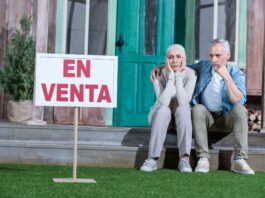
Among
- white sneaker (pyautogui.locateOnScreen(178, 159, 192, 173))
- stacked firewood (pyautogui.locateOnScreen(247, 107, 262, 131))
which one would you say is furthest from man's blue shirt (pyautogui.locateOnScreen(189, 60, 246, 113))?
stacked firewood (pyautogui.locateOnScreen(247, 107, 262, 131))

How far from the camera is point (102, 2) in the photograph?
877 centimetres

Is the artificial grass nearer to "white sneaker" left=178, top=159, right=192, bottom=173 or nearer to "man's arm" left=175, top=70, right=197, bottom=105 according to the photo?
"white sneaker" left=178, top=159, right=192, bottom=173

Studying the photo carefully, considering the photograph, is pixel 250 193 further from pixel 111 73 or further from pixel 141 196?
pixel 111 73

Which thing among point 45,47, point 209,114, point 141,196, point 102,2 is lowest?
point 141,196

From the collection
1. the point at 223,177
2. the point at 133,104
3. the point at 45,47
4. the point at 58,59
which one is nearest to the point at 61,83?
the point at 58,59

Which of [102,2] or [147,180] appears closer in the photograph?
[147,180]

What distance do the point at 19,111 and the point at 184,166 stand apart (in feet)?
8.09

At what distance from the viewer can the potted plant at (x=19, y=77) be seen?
317 inches

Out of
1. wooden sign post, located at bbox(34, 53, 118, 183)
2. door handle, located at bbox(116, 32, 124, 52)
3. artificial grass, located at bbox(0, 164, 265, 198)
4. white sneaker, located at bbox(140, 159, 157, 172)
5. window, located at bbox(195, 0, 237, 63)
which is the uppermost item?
window, located at bbox(195, 0, 237, 63)

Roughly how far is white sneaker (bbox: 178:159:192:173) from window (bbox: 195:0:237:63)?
2.89 meters

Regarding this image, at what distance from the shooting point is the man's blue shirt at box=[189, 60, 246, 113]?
20.9 feet

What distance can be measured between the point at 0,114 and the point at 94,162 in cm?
255

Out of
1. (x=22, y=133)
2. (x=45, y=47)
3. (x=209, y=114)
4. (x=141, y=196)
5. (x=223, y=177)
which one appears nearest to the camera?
(x=141, y=196)

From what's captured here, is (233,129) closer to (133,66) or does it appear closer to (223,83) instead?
(223,83)
